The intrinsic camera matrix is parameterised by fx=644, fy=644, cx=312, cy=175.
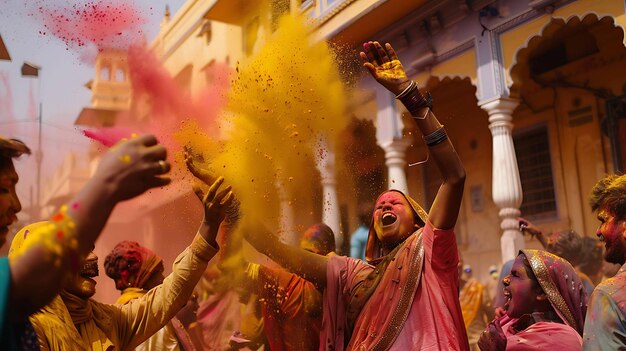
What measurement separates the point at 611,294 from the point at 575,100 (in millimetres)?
9471

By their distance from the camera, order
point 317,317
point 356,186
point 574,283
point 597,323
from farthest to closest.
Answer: point 356,186 → point 317,317 → point 574,283 → point 597,323

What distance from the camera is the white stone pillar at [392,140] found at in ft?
35.7

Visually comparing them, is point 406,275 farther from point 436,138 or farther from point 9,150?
point 9,150

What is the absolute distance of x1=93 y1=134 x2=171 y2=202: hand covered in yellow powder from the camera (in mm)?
1542

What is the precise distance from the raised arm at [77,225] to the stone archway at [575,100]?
994 centimetres

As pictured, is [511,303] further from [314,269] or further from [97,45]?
[97,45]

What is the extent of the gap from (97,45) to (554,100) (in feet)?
26.3

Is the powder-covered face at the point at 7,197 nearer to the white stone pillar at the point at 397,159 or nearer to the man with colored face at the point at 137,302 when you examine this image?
the man with colored face at the point at 137,302

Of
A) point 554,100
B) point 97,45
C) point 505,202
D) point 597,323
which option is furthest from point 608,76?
point 597,323

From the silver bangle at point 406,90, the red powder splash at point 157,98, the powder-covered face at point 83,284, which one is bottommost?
the powder-covered face at point 83,284

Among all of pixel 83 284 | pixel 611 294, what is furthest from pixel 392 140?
pixel 83 284

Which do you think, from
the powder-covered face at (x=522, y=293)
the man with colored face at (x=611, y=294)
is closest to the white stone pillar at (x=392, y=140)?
the powder-covered face at (x=522, y=293)

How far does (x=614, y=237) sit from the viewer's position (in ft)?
10.1

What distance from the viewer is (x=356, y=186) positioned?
40.9ft
